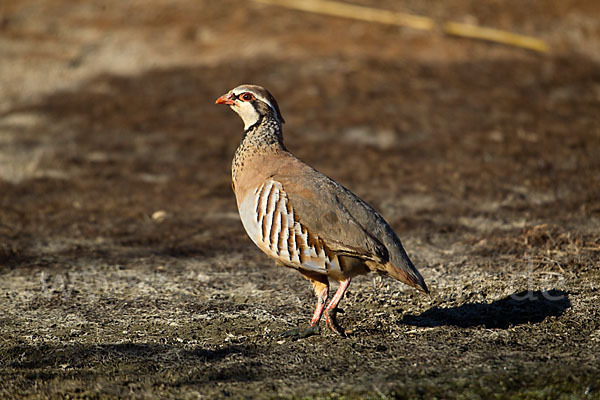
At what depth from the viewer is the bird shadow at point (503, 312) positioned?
5.16m

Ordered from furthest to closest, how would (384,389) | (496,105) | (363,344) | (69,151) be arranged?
(496,105), (69,151), (363,344), (384,389)

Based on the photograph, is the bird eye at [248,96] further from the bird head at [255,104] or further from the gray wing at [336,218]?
the gray wing at [336,218]

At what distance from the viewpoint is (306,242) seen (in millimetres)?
4855

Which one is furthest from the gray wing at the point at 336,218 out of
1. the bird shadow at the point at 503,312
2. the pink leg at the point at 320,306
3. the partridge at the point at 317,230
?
the bird shadow at the point at 503,312

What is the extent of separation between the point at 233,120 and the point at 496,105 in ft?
13.9

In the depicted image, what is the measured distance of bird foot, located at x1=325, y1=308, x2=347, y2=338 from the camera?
4.96m

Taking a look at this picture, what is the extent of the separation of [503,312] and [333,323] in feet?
4.24

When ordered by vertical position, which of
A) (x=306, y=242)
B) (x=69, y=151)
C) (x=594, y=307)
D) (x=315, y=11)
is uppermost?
(x=315, y=11)

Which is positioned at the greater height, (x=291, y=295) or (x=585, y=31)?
(x=585, y=31)

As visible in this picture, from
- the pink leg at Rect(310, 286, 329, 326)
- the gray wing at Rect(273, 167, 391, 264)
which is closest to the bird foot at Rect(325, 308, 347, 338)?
the pink leg at Rect(310, 286, 329, 326)

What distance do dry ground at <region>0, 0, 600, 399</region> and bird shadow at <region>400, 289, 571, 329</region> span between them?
21mm

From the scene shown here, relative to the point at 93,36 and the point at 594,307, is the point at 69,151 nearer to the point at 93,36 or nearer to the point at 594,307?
the point at 93,36

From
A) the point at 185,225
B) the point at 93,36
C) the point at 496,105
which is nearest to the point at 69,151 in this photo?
the point at 185,225

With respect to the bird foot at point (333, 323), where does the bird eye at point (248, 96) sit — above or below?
above
